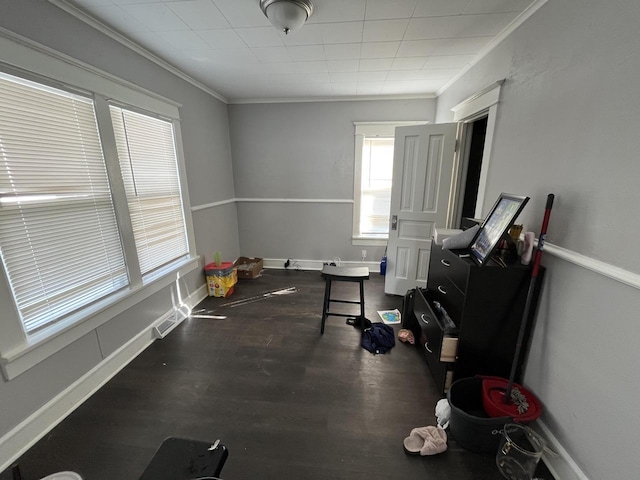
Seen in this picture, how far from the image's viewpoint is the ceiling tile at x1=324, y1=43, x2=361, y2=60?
2.07 meters

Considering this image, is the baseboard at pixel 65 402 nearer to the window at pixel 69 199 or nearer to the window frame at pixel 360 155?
the window at pixel 69 199

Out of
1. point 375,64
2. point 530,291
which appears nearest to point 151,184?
point 375,64

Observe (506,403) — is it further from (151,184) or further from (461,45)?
(151,184)

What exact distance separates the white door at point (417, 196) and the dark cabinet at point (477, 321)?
1.18 meters

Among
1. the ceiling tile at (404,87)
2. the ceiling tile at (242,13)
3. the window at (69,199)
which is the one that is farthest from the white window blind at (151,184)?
the ceiling tile at (404,87)

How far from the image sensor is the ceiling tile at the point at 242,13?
1530mm

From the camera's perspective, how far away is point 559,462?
1.24 meters

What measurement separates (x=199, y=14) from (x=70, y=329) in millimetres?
2222

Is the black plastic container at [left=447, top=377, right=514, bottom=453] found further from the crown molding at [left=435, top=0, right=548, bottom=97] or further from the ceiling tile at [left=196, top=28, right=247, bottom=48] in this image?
the ceiling tile at [left=196, top=28, right=247, bottom=48]

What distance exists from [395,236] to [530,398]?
6.30ft

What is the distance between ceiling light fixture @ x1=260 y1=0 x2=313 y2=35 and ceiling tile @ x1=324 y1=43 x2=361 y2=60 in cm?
55

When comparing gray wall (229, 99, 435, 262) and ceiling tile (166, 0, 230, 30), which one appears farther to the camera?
gray wall (229, 99, 435, 262)

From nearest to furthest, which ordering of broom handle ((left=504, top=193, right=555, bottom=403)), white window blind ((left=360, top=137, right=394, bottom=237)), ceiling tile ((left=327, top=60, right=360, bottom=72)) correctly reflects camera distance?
broom handle ((left=504, top=193, right=555, bottom=403)), ceiling tile ((left=327, top=60, right=360, bottom=72)), white window blind ((left=360, top=137, right=394, bottom=237))

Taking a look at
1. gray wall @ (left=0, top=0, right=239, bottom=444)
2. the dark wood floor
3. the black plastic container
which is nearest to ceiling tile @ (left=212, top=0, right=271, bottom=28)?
gray wall @ (left=0, top=0, right=239, bottom=444)
